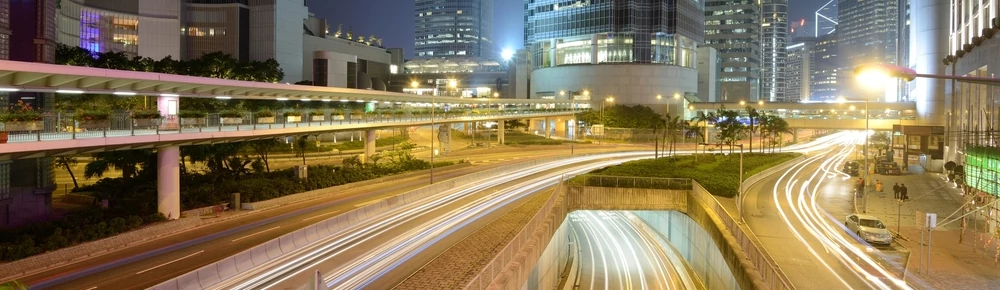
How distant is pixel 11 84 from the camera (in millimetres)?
24172

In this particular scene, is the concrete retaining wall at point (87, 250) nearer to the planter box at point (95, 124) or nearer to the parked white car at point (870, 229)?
the planter box at point (95, 124)

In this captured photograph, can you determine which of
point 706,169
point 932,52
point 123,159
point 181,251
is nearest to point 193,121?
point 123,159

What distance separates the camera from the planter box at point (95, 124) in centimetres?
2458

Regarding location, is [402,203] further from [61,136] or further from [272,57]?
[272,57]

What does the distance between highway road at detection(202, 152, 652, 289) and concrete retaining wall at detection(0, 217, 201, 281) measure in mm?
8152

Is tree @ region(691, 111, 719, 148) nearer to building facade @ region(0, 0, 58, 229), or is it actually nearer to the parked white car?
the parked white car

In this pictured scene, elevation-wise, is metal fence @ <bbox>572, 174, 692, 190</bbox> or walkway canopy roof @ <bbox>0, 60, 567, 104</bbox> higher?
walkway canopy roof @ <bbox>0, 60, 567, 104</bbox>

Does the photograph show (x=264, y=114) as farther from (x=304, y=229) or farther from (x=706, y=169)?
(x=706, y=169)

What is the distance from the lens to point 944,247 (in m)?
26.9

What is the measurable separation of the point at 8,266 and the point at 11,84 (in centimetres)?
805

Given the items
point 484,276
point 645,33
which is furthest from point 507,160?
point 645,33

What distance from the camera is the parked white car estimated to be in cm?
2661

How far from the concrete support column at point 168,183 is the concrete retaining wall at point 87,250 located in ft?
4.53

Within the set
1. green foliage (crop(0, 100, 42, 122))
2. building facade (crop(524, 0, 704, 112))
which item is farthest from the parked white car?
building facade (crop(524, 0, 704, 112))
